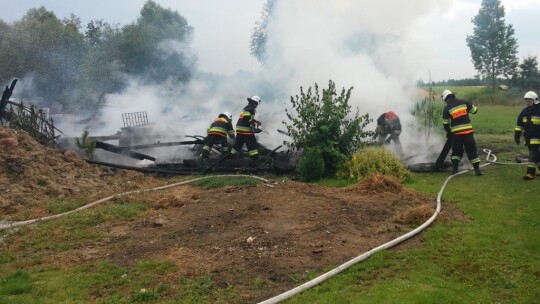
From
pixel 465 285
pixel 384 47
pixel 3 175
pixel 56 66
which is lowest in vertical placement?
pixel 465 285

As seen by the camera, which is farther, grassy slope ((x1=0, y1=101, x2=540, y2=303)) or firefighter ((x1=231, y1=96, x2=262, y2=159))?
firefighter ((x1=231, y1=96, x2=262, y2=159))

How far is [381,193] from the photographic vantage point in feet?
27.5

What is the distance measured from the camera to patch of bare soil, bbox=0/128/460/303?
514cm

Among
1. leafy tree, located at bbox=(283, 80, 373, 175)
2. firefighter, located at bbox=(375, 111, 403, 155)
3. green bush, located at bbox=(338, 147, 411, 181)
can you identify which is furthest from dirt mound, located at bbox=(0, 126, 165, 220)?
firefighter, located at bbox=(375, 111, 403, 155)

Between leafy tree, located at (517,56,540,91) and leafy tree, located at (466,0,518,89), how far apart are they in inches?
55.8

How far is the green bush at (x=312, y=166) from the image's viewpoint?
10789mm

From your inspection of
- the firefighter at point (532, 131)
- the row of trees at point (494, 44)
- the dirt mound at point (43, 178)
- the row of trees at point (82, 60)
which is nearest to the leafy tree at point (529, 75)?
the row of trees at point (494, 44)

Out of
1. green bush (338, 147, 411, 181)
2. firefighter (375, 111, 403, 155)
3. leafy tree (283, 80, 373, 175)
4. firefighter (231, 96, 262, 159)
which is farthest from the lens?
firefighter (375, 111, 403, 155)

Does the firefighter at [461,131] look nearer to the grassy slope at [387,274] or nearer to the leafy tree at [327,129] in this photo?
the leafy tree at [327,129]

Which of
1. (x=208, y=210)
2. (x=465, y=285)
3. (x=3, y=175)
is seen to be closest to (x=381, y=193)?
(x=208, y=210)

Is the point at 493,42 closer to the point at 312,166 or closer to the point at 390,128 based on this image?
the point at 390,128

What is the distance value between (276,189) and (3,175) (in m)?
5.79

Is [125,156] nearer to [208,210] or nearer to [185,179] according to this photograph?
[185,179]

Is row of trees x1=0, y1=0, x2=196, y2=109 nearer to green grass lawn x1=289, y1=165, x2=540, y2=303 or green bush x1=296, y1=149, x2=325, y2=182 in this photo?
green bush x1=296, y1=149, x2=325, y2=182
